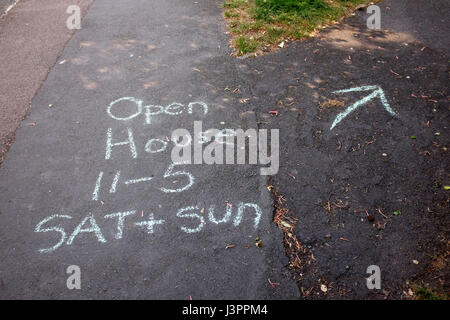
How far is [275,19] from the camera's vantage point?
6.47 meters

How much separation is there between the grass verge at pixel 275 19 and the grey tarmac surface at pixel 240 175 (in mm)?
302

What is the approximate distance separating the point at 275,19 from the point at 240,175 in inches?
155

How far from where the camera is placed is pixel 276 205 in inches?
143

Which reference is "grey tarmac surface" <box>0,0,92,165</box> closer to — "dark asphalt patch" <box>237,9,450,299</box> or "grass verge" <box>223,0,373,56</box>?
"grass verge" <box>223,0,373,56</box>

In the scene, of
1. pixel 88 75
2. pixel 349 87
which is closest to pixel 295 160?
pixel 349 87

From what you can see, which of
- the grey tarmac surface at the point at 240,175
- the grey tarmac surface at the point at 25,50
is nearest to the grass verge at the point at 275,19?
the grey tarmac surface at the point at 240,175

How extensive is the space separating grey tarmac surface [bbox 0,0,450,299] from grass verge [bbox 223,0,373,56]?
30cm

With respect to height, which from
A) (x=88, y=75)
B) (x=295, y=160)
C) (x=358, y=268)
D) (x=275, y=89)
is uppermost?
(x=88, y=75)

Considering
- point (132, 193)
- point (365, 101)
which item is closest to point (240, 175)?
point (132, 193)

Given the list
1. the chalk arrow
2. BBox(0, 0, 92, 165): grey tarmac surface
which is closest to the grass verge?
the chalk arrow

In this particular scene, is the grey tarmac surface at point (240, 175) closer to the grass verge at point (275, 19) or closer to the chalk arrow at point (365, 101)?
the chalk arrow at point (365, 101)

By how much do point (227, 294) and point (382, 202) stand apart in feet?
6.37

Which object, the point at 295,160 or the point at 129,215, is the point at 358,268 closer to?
the point at 295,160

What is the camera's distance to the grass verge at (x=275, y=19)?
6016 mm
